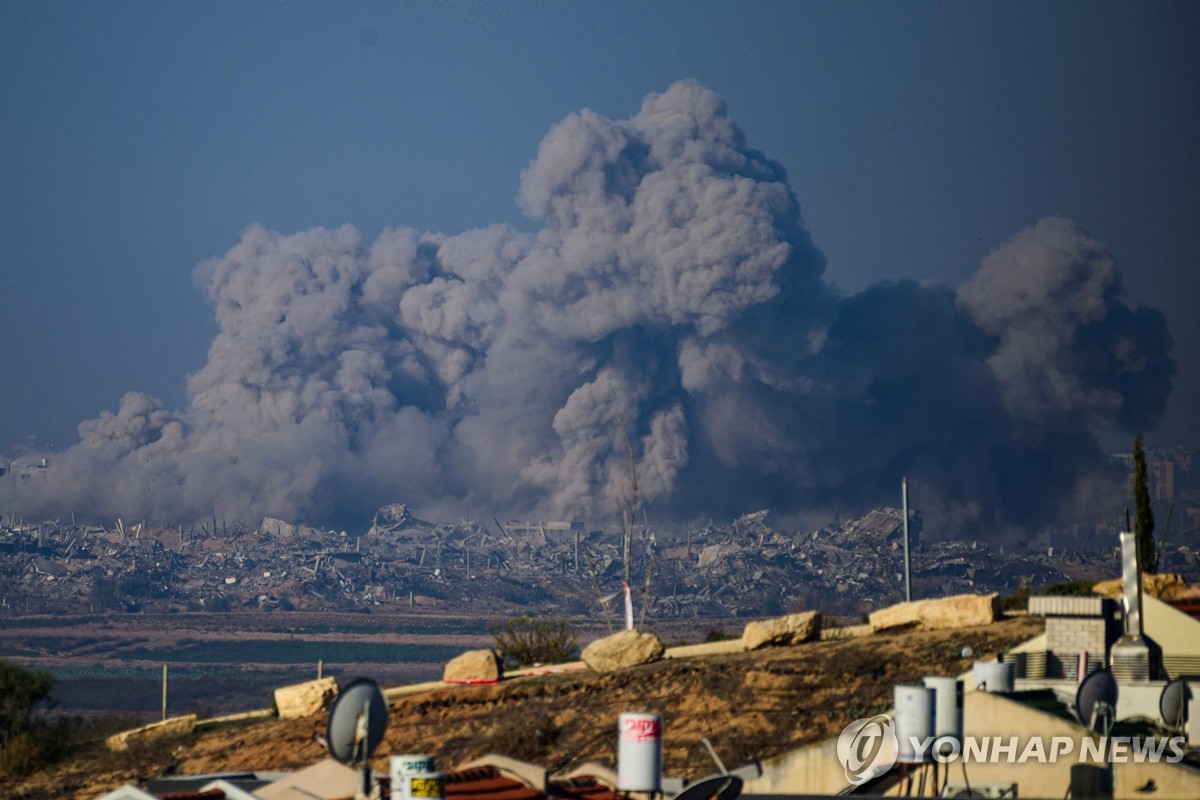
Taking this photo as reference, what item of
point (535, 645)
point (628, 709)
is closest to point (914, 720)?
point (628, 709)

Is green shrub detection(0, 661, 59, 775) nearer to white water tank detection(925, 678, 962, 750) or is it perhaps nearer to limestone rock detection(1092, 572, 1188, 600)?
limestone rock detection(1092, 572, 1188, 600)

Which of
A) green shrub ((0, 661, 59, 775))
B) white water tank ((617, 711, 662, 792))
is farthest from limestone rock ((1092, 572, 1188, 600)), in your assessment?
green shrub ((0, 661, 59, 775))

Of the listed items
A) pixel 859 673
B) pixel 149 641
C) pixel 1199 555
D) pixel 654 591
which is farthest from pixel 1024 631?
pixel 654 591

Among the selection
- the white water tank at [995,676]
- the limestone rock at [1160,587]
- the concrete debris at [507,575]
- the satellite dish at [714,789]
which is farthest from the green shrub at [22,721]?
the concrete debris at [507,575]

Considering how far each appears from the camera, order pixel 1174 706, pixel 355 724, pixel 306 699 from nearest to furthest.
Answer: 1. pixel 355 724
2. pixel 1174 706
3. pixel 306 699

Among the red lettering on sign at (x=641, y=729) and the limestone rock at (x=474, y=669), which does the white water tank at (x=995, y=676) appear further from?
the limestone rock at (x=474, y=669)

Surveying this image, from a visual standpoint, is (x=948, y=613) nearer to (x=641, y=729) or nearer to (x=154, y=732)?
(x=154, y=732)
